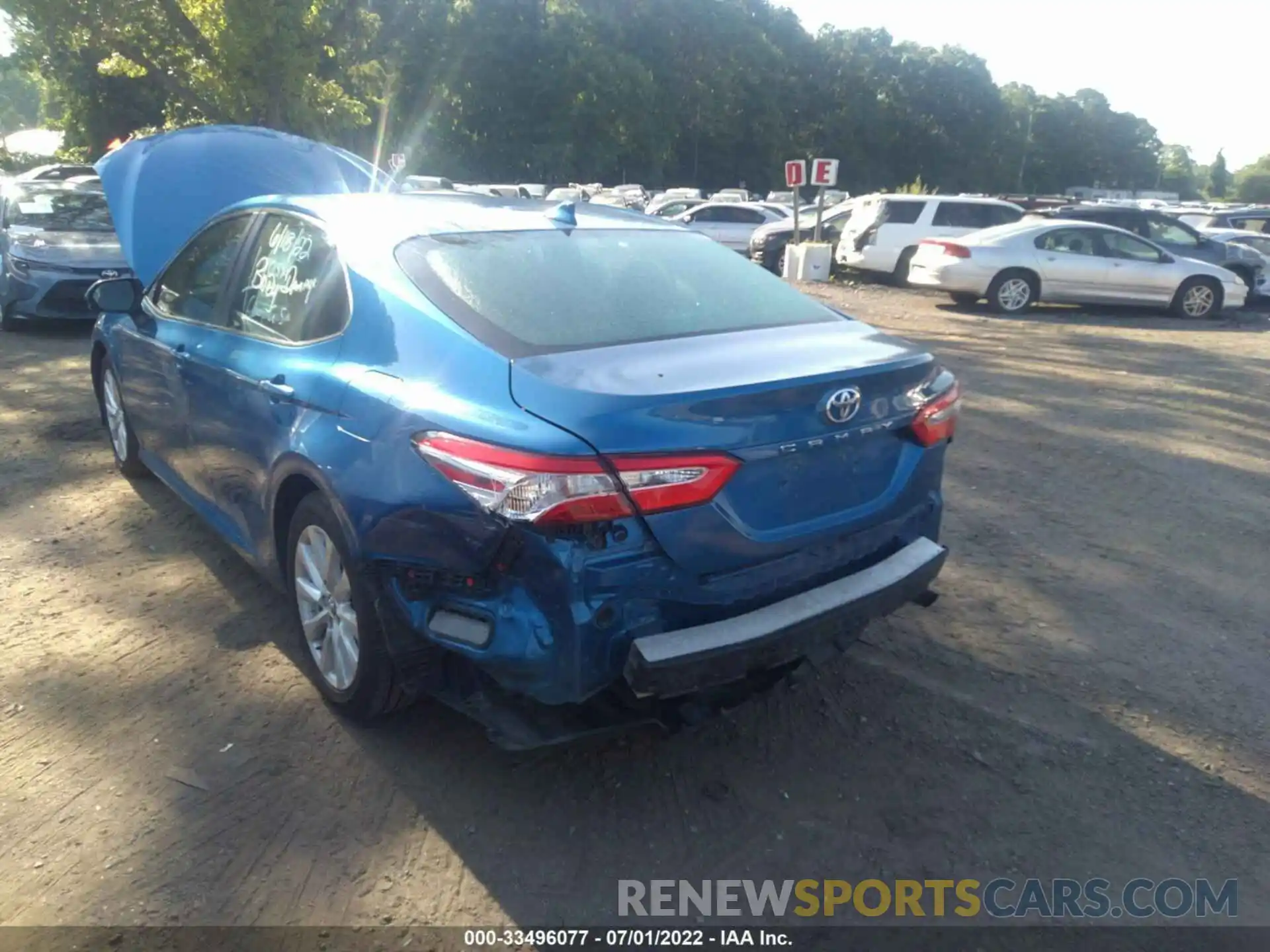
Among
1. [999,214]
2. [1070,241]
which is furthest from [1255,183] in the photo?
[1070,241]

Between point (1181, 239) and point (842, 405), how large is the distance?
55.1ft

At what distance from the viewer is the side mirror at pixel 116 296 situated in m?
5.18

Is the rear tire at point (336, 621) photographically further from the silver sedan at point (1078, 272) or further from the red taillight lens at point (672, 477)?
the silver sedan at point (1078, 272)

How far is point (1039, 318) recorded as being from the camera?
15.2 meters

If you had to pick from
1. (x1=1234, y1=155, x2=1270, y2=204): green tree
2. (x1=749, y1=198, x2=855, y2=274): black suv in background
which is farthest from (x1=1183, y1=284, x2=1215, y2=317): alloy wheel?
(x1=1234, y1=155, x2=1270, y2=204): green tree

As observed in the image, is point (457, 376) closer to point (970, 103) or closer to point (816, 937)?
point (816, 937)

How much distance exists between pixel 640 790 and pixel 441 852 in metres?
0.66

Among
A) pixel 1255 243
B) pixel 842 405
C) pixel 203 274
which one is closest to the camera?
pixel 842 405

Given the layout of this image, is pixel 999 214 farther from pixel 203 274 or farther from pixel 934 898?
pixel 934 898

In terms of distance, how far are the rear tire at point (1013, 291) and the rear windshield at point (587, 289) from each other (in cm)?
1246

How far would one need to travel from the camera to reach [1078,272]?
51.4ft

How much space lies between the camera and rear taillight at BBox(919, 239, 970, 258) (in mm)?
15594

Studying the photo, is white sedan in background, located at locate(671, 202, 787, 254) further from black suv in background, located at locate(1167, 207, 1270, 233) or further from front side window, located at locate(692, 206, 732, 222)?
black suv in background, located at locate(1167, 207, 1270, 233)

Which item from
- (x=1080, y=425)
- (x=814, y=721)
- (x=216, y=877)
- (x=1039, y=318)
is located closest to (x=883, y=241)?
(x=1039, y=318)
